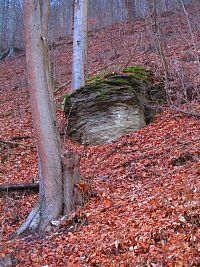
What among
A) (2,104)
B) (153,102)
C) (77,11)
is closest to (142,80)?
(153,102)

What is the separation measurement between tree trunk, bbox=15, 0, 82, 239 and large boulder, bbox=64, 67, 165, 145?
8.82ft

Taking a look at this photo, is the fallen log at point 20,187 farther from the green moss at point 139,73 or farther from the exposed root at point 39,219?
the green moss at point 139,73

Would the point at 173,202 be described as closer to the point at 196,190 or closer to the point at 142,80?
the point at 196,190

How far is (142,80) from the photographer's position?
884cm

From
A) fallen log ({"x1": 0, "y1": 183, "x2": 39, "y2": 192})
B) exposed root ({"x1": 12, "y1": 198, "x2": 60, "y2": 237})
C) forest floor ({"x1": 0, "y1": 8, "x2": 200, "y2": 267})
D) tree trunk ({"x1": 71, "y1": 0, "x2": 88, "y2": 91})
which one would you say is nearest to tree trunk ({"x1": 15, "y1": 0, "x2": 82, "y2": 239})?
exposed root ({"x1": 12, "y1": 198, "x2": 60, "y2": 237})

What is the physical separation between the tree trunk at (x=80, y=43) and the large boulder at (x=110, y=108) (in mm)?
1308

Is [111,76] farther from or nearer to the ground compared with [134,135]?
farther from the ground

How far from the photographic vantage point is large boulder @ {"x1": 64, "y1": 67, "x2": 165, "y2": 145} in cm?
812

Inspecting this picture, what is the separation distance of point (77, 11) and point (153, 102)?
3679 mm

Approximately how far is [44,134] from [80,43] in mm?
5483

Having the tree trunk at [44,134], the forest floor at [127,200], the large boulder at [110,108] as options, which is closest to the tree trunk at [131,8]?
the forest floor at [127,200]

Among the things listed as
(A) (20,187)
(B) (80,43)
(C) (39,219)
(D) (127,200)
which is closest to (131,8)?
(B) (80,43)

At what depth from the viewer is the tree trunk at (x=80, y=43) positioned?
9969mm

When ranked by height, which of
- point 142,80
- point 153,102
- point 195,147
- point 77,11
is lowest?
point 195,147
